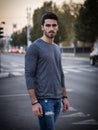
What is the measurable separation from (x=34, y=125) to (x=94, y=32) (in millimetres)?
49825

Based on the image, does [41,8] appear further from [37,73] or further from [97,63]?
[37,73]

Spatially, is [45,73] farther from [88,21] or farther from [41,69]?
[88,21]

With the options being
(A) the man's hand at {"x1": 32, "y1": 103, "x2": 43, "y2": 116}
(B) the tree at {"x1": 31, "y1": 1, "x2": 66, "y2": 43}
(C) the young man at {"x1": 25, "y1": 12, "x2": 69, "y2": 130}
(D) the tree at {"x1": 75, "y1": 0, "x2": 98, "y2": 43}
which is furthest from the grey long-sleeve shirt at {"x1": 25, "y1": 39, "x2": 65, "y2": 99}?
(B) the tree at {"x1": 31, "y1": 1, "x2": 66, "y2": 43}

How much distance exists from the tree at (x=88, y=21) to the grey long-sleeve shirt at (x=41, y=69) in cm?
5192

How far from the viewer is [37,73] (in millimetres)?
4480

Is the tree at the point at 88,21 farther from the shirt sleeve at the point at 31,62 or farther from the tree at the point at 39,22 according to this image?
the shirt sleeve at the point at 31,62

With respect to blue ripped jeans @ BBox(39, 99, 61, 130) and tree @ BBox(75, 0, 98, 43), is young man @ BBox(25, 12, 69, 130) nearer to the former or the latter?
blue ripped jeans @ BBox(39, 99, 61, 130)

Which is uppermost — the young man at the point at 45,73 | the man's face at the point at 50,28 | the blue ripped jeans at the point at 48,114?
the man's face at the point at 50,28

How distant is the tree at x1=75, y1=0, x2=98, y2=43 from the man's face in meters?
51.8

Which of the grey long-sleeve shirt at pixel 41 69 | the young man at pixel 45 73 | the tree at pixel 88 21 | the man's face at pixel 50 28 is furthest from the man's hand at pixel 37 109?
A: the tree at pixel 88 21

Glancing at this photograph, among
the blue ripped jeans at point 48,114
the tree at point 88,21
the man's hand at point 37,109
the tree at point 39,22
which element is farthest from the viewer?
the tree at point 39,22

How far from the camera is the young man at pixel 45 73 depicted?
4418 mm

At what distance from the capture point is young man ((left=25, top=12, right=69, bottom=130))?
4.42 m

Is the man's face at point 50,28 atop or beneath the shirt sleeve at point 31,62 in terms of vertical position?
atop
